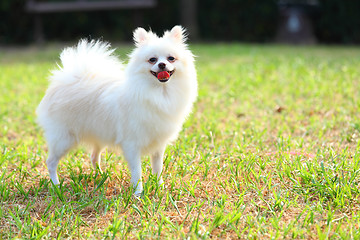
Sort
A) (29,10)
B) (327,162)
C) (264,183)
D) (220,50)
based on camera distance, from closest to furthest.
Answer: (264,183) < (327,162) < (220,50) < (29,10)

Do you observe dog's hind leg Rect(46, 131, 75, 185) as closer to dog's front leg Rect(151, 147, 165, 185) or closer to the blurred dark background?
dog's front leg Rect(151, 147, 165, 185)

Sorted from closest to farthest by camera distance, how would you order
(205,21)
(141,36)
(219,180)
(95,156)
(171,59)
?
(171,59)
(141,36)
(219,180)
(95,156)
(205,21)

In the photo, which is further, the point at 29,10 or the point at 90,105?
the point at 29,10

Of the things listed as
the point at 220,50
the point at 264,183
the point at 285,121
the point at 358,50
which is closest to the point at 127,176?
the point at 264,183

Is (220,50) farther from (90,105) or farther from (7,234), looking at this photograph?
(7,234)

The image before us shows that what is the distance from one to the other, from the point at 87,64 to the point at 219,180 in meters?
1.36

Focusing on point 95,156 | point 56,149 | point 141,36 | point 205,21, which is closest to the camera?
point 141,36

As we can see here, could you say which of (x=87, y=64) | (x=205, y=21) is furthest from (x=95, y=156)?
(x=205, y=21)

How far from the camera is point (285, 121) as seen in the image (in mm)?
4906

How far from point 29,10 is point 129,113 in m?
10.3

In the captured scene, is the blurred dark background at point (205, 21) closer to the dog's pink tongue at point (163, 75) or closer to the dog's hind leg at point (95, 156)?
the dog's hind leg at point (95, 156)

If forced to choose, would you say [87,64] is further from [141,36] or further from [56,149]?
[56,149]

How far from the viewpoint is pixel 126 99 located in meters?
3.05

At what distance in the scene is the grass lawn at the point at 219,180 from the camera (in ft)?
8.52
